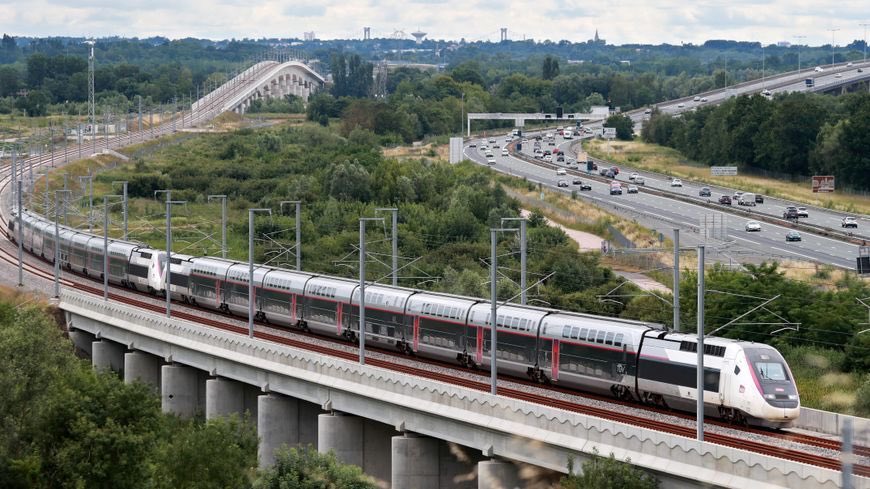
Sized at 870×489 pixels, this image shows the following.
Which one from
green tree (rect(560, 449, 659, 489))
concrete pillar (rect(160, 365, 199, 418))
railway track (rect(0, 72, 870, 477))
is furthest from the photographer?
concrete pillar (rect(160, 365, 199, 418))

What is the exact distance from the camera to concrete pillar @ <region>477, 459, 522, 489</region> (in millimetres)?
46969

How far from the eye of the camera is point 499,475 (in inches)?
1858

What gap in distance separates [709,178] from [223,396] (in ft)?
316

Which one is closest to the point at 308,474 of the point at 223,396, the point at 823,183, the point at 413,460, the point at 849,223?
the point at 413,460

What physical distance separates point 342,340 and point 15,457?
1968 cm

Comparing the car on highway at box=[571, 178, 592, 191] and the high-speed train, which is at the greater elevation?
the high-speed train

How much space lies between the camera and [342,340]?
66.4m

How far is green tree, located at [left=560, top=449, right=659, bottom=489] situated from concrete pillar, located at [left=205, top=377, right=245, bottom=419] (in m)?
29.1

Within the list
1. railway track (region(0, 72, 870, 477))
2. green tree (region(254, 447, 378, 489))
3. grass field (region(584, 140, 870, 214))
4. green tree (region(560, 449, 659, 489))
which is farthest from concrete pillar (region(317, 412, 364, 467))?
grass field (region(584, 140, 870, 214))

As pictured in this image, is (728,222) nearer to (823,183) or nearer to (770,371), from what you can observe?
(823,183)

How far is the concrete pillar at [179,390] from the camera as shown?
71.8 metres

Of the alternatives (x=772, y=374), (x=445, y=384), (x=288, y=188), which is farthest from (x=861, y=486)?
(x=288, y=188)

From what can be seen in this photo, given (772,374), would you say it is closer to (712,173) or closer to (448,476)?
(448,476)

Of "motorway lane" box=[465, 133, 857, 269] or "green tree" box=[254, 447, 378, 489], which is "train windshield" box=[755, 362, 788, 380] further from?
"motorway lane" box=[465, 133, 857, 269]
